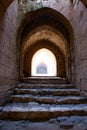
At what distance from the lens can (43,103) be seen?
14.5 feet

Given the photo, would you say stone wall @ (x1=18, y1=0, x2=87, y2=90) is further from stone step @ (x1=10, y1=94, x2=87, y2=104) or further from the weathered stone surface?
the weathered stone surface

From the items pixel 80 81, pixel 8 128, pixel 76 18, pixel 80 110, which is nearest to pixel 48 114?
pixel 80 110

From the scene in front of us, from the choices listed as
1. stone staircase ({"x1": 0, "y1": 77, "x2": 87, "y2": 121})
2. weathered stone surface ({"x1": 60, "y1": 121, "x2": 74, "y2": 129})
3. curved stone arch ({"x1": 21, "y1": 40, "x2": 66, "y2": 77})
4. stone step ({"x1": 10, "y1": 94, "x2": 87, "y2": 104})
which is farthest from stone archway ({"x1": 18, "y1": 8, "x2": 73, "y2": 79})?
weathered stone surface ({"x1": 60, "y1": 121, "x2": 74, "y2": 129})

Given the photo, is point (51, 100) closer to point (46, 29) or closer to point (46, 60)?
point (46, 29)

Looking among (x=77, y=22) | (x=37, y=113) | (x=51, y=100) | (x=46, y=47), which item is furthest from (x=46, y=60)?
(x=37, y=113)

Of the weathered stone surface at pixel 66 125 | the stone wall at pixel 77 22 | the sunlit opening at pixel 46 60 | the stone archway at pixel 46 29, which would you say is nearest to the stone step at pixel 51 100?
the stone wall at pixel 77 22

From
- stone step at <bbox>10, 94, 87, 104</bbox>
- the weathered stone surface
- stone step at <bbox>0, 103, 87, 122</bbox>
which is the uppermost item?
stone step at <bbox>10, 94, 87, 104</bbox>

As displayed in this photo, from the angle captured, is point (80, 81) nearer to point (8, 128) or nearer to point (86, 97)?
point (86, 97)

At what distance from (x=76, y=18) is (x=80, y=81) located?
213 centimetres

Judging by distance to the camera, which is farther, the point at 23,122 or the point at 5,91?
the point at 5,91

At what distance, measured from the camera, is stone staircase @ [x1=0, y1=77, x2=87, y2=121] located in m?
3.55

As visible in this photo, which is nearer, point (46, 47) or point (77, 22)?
point (77, 22)

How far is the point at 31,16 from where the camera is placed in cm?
611

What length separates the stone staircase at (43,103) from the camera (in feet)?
11.7
